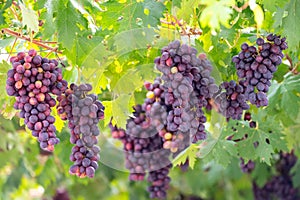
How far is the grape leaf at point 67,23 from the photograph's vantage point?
107 inches

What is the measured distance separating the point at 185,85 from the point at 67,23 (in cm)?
60

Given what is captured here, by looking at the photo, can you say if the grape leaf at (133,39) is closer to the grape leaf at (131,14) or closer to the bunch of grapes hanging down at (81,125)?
the grape leaf at (131,14)

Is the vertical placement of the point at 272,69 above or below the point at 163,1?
below

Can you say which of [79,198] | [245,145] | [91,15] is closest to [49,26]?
[91,15]

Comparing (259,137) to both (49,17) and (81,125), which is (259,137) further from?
(49,17)

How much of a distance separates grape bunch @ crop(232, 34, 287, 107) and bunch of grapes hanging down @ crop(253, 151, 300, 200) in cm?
234

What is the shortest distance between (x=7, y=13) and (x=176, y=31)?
85 centimetres

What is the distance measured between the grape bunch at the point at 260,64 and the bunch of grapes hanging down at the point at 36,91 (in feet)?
2.66

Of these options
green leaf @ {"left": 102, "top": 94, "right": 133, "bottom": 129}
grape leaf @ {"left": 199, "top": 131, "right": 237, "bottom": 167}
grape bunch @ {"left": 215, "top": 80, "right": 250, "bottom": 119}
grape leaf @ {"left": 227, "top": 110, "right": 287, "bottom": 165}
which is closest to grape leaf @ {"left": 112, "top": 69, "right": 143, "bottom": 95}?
green leaf @ {"left": 102, "top": 94, "right": 133, "bottom": 129}

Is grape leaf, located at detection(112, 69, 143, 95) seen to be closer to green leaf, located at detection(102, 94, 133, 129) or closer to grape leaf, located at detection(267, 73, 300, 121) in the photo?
green leaf, located at detection(102, 94, 133, 129)

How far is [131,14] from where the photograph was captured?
2.73m

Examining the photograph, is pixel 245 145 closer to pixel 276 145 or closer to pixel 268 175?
pixel 276 145

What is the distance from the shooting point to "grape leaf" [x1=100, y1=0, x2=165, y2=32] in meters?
2.70

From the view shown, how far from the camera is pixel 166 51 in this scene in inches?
101
